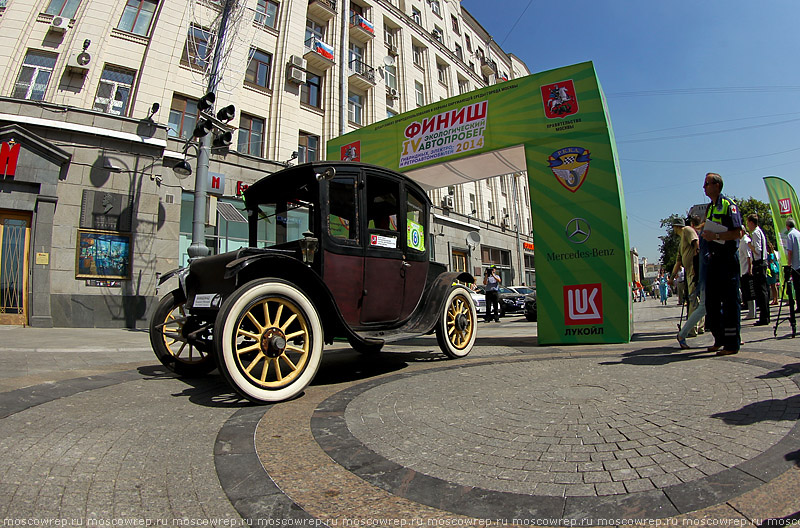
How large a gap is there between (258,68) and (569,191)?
1524 cm

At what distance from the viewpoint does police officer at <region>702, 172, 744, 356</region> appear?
4121mm

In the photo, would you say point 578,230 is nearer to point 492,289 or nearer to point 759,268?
point 759,268

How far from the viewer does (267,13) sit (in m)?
17.9

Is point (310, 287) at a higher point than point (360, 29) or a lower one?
lower

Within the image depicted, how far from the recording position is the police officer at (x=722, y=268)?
162 inches

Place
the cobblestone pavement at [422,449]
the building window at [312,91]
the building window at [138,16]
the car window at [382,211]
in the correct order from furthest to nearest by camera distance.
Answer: the building window at [312,91]
the building window at [138,16]
the car window at [382,211]
the cobblestone pavement at [422,449]

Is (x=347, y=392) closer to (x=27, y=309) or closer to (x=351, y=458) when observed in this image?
(x=351, y=458)

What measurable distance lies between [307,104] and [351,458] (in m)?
19.0

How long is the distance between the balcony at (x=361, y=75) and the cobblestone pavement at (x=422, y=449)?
19896 mm

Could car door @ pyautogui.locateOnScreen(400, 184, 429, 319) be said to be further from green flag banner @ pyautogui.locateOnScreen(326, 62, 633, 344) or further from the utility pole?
the utility pole

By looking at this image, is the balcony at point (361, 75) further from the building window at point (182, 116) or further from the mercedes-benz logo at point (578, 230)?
the mercedes-benz logo at point (578, 230)

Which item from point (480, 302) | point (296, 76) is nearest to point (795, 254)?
point (480, 302)

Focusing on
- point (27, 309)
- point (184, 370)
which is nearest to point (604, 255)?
point (184, 370)

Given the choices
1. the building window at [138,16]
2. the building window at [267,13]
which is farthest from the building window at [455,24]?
A: the building window at [138,16]
